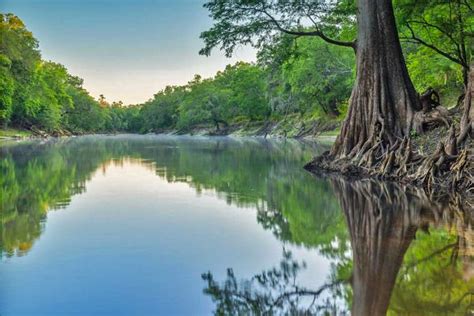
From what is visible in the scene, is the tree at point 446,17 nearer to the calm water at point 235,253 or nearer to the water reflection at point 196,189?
the water reflection at point 196,189

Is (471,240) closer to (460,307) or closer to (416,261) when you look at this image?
(416,261)

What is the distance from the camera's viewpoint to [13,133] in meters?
56.8

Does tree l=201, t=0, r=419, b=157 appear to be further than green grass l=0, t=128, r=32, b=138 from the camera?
No

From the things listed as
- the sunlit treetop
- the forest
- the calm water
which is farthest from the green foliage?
the calm water

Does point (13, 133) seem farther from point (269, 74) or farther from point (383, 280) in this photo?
point (383, 280)

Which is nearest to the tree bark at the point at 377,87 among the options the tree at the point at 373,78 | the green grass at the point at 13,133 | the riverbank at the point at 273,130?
the tree at the point at 373,78

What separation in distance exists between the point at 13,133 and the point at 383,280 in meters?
59.3

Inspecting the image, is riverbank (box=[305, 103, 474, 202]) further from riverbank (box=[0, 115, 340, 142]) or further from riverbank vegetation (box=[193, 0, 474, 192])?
riverbank (box=[0, 115, 340, 142])

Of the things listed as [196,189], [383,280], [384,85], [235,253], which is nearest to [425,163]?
[384,85]

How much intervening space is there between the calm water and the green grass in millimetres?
47254

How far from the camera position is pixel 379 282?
459cm

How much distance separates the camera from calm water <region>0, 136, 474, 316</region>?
4230 mm

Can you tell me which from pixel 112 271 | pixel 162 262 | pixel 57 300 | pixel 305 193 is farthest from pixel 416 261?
pixel 305 193

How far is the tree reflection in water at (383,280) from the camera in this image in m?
4.14
